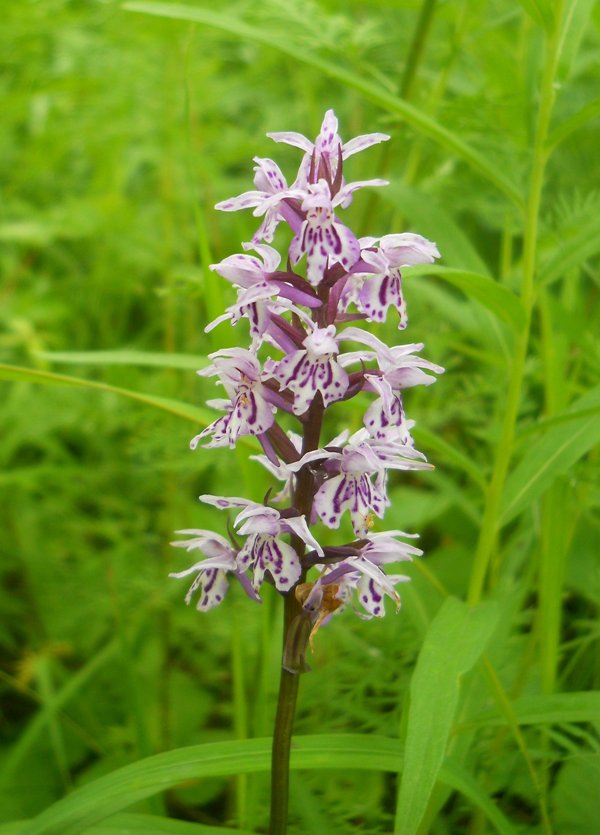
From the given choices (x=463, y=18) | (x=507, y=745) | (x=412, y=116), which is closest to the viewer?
(x=412, y=116)

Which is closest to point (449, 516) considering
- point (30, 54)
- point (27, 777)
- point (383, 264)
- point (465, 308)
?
point (465, 308)

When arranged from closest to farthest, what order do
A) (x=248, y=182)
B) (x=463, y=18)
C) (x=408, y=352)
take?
1. (x=408, y=352)
2. (x=463, y=18)
3. (x=248, y=182)

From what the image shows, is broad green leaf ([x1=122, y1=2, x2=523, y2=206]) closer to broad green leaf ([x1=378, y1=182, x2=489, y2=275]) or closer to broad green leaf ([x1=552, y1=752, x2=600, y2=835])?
broad green leaf ([x1=378, y1=182, x2=489, y2=275])

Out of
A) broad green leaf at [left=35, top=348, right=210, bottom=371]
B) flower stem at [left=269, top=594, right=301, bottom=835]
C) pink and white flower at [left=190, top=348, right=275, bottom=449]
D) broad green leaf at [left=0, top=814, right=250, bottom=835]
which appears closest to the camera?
pink and white flower at [left=190, top=348, right=275, bottom=449]

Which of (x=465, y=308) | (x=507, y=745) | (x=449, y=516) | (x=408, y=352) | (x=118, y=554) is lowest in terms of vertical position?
(x=507, y=745)

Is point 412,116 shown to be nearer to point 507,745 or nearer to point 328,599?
point 328,599

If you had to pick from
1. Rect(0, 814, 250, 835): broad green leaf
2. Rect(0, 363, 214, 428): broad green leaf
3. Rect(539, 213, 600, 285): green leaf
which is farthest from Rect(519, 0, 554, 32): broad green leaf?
Rect(0, 814, 250, 835): broad green leaf
